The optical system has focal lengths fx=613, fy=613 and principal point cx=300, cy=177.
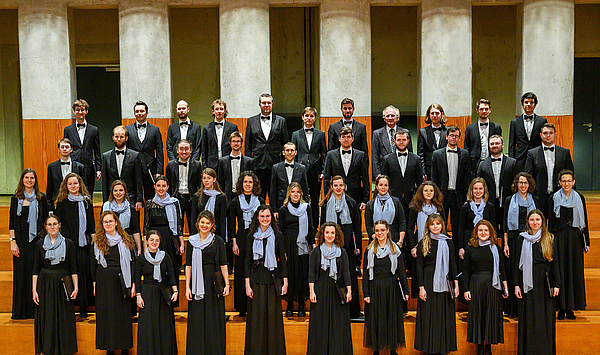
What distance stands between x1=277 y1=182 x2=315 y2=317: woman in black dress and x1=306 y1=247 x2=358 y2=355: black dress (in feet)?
1.28

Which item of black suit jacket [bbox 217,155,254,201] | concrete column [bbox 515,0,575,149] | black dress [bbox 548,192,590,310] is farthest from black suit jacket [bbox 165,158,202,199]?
concrete column [bbox 515,0,575,149]

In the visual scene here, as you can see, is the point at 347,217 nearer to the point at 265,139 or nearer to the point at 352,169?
the point at 352,169

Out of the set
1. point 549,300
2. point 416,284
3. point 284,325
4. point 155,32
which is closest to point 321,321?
point 284,325

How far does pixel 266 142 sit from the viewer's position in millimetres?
6602

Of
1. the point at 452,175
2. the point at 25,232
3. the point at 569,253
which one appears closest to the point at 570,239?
the point at 569,253

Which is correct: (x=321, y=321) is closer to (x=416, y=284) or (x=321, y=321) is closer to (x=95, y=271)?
(x=416, y=284)

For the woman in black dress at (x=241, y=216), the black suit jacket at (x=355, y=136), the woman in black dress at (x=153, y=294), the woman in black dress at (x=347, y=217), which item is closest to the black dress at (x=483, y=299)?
the woman in black dress at (x=347, y=217)

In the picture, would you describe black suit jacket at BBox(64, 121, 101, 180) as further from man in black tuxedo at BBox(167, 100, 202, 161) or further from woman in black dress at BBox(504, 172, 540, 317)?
woman in black dress at BBox(504, 172, 540, 317)

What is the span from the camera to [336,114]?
26.7ft

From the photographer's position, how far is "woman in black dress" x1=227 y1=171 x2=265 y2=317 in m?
5.96

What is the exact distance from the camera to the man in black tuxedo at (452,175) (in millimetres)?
6270

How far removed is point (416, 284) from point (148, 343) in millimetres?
2564

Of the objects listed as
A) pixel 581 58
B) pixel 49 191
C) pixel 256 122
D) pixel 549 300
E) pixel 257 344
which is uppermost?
pixel 581 58

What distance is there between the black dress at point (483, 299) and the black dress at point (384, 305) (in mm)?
630
